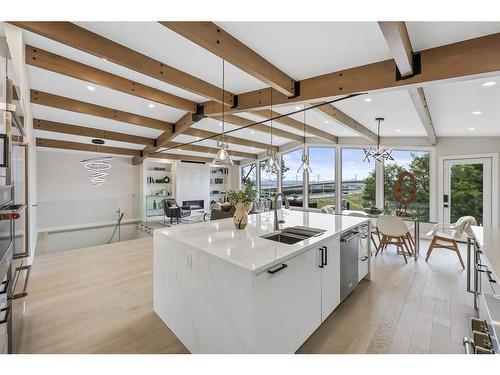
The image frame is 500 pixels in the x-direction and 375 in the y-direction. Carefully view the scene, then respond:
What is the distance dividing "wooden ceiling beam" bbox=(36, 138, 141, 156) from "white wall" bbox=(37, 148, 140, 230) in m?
0.52

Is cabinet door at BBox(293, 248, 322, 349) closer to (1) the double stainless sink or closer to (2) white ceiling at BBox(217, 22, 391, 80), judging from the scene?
(1) the double stainless sink

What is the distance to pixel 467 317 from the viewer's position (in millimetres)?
2320

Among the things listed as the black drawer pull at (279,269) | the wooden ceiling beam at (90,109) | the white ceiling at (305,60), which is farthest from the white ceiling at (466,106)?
the wooden ceiling beam at (90,109)

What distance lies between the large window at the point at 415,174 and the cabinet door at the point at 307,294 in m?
4.69

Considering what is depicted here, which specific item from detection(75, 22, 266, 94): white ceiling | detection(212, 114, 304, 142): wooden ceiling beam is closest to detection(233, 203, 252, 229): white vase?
detection(75, 22, 266, 94): white ceiling

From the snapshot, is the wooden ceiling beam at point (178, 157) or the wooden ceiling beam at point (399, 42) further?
the wooden ceiling beam at point (178, 157)

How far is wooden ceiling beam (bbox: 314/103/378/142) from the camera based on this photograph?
4004 millimetres

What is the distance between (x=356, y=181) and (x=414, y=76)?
5.16 metres

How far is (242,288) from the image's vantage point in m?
1.41

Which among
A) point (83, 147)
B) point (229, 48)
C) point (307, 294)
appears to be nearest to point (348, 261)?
point (307, 294)

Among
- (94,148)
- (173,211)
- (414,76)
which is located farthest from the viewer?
(173,211)

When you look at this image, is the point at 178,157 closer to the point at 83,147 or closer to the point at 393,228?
the point at 83,147

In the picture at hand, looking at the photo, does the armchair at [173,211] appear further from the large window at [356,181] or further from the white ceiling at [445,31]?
the white ceiling at [445,31]

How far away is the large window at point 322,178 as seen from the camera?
764 cm
